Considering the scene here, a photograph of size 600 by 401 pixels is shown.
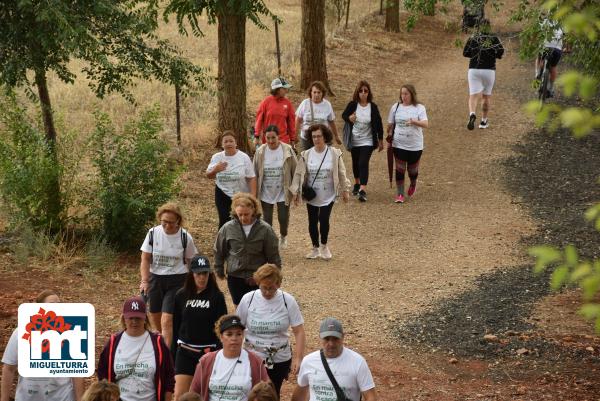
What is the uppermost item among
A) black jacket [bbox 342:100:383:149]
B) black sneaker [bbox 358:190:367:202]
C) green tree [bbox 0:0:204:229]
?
green tree [bbox 0:0:204:229]

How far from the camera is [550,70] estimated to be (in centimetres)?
1920

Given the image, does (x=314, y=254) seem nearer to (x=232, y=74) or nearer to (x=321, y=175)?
(x=321, y=175)

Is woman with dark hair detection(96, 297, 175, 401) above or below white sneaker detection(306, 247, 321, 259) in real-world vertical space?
above

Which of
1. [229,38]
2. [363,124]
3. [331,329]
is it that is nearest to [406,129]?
[363,124]

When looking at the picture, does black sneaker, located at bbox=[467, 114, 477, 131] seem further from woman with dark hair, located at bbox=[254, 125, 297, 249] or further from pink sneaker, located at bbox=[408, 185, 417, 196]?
woman with dark hair, located at bbox=[254, 125, 297, 249]

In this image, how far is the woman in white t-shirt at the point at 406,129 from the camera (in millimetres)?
14172

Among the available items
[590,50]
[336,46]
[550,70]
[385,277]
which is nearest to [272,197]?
[385,277]

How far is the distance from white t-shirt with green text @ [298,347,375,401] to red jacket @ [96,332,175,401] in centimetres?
98

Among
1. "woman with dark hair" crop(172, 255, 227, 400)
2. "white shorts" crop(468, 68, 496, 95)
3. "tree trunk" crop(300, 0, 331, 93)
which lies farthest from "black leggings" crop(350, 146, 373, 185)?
"woman with dark hair" crop(172, 255, 227, 400)

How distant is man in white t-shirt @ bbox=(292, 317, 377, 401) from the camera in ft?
21.3

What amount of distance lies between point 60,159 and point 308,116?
3531 millimetres

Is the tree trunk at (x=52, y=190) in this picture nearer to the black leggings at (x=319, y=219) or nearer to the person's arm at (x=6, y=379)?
the black leggings at (x=319, y=219)

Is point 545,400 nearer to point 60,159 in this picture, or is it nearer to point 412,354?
point 412,354

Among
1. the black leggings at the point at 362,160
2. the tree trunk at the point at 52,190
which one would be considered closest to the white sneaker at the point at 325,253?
the black leggings at the point at 362,160
